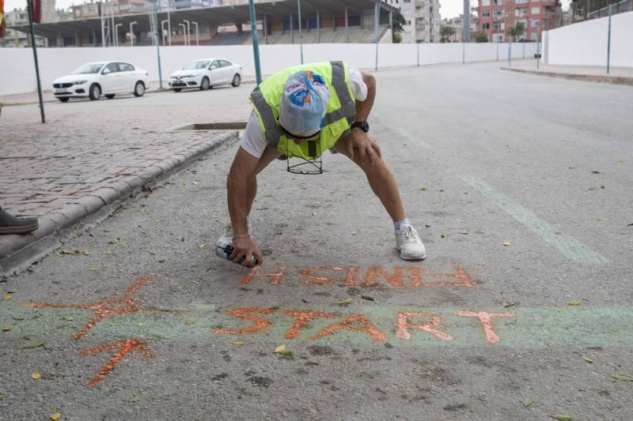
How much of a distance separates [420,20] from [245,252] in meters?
126

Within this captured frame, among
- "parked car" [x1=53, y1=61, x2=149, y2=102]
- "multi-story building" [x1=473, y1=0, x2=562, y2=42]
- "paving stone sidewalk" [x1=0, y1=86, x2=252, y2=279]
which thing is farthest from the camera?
"multi-story building" [x1=473, y1=0, x2=562, y2=42]

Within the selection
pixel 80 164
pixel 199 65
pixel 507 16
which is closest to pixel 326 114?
pixel 80 164

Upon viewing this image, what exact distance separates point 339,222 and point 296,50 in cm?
4739

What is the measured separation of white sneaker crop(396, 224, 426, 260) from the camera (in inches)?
152

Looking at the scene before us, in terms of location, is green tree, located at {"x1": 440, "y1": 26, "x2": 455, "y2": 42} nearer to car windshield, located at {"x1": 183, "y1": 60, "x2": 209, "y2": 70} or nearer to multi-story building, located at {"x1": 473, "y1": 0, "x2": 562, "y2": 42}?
multi-story building, located at {"x1": 473, "y1": 0, "x2": 562, "y2": 42}

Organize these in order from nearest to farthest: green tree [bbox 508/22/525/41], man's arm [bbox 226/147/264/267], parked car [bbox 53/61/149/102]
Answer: man's arm [bbox 226/147/264/267]
parked car [bbox 53/61/149/102]
green tree [bbox 508/22/525/41]

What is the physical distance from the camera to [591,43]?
115 ft

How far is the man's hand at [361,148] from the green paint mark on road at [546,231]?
4.23 ft

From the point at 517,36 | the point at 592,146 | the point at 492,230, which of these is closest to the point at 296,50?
the point at 592,146

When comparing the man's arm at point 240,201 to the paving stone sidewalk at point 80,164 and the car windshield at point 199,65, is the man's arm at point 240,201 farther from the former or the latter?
the car windshield at point 199,65

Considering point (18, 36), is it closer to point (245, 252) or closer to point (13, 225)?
point (13, 225)

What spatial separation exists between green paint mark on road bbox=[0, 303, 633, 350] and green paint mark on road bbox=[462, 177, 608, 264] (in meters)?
0.80

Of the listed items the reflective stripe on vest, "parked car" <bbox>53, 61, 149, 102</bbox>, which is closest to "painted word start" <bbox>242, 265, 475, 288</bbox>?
the reflective stripe on vest

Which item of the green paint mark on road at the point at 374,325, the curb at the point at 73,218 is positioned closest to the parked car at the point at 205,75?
the curb at the point at 73,218
